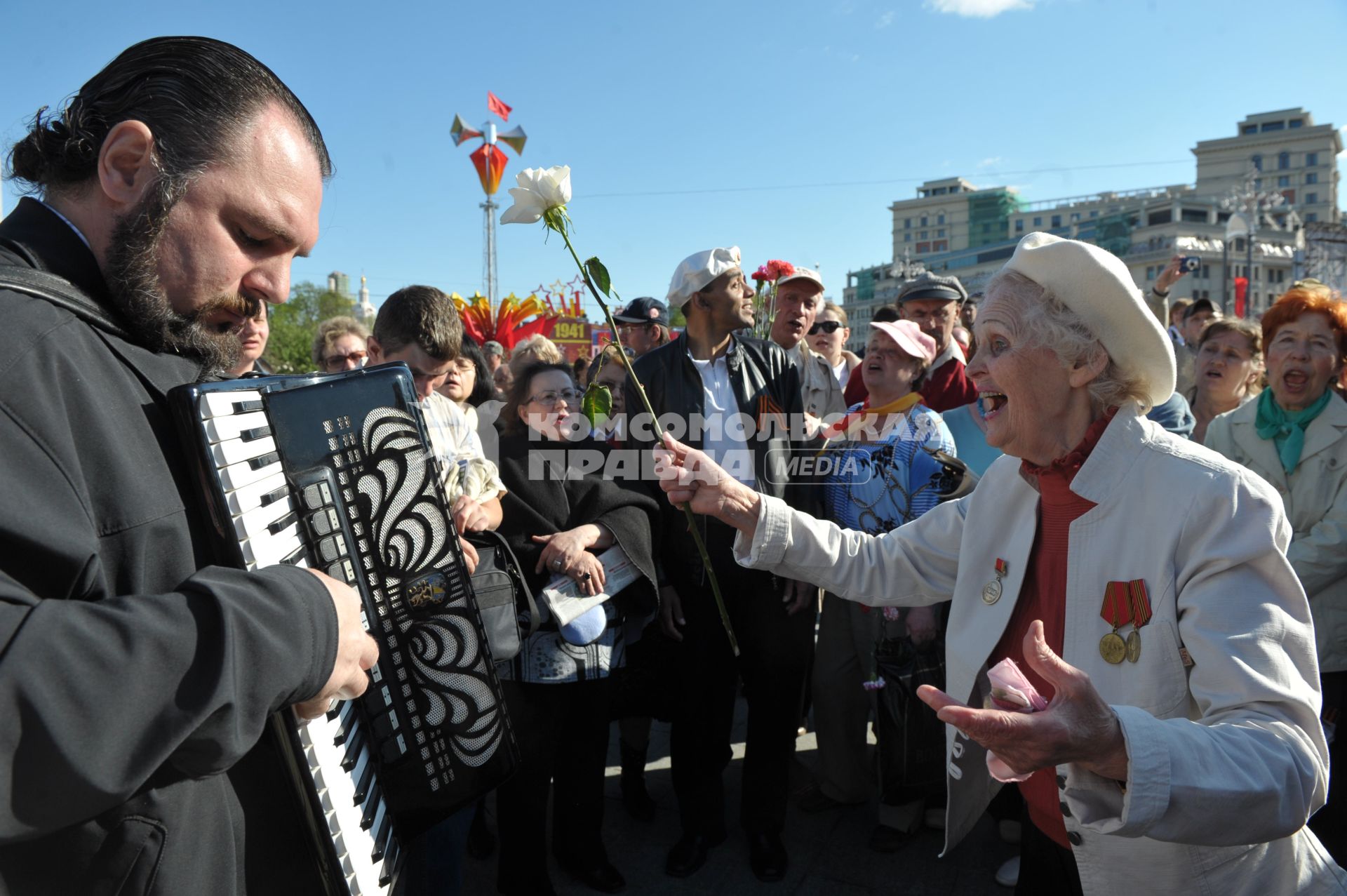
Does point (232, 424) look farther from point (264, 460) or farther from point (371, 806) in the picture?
point (371, 806)

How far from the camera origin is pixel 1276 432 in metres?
3.59

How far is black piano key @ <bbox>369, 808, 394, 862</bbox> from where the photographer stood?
1.49 metres

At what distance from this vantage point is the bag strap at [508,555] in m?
2.54

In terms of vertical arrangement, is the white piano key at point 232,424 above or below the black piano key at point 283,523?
above

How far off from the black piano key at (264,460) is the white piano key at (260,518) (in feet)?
0.23

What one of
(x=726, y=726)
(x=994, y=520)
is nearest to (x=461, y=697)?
(x=994, y=520)

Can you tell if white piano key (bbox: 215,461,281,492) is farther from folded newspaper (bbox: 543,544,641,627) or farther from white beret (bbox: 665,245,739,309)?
white beret (bbox: 665,245,739,309)

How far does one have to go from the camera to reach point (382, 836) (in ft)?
5.01

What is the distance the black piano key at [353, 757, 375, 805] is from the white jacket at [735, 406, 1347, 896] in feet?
4.15

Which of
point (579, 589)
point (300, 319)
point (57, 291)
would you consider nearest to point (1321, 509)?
point (579, 589)

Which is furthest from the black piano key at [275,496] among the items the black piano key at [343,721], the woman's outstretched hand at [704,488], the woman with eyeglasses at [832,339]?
the woman with eyeglasses at [832,339]

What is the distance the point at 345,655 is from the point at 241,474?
1.20 feet

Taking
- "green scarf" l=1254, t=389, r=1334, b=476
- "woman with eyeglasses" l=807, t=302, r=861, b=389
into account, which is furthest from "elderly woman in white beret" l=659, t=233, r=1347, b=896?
"woman with eyeglasses" l=807, t=302, r=861, b=389

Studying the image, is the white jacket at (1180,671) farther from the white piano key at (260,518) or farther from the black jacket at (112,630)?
the white piano key at (260,518)
